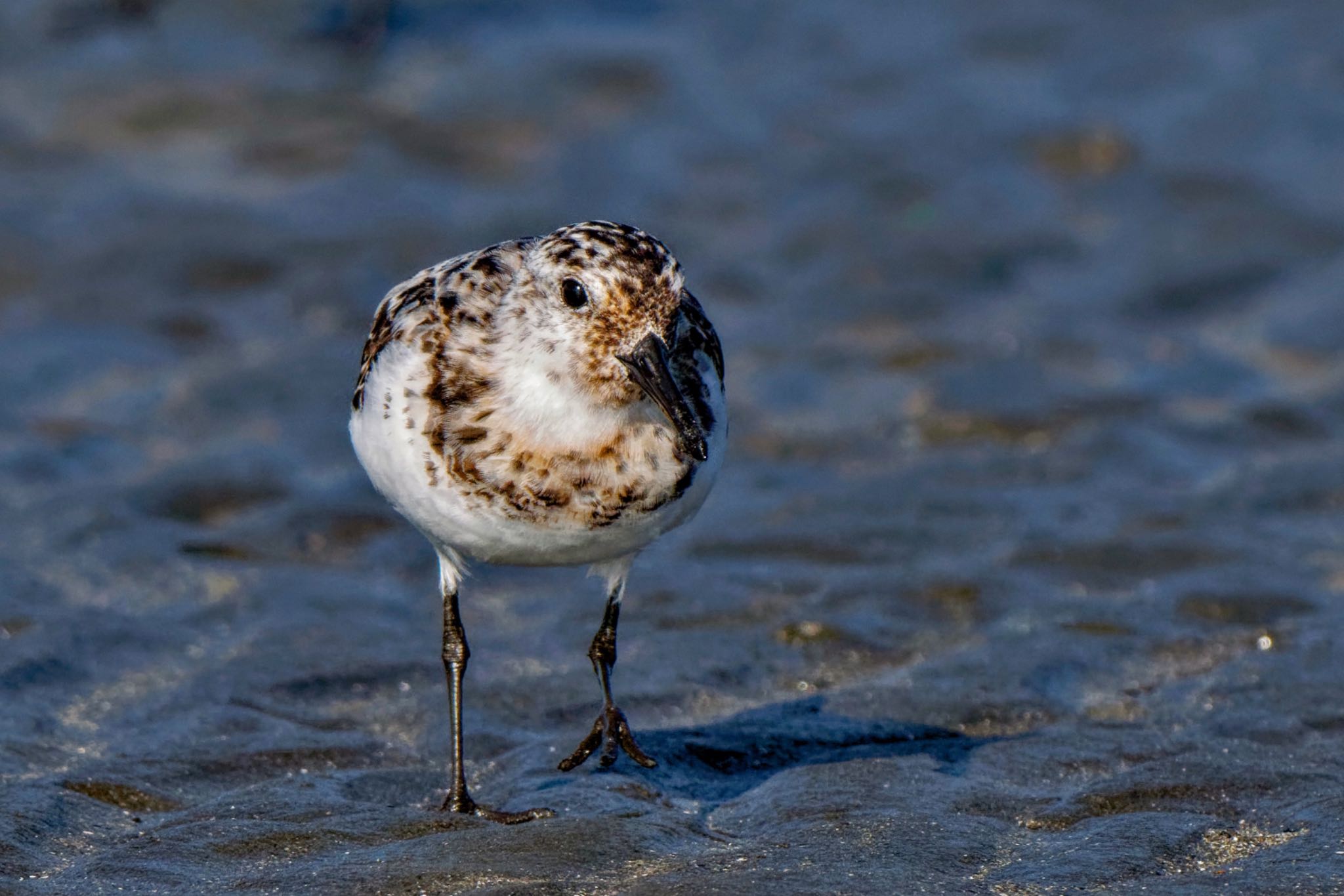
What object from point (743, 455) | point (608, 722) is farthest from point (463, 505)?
point (743, 455)

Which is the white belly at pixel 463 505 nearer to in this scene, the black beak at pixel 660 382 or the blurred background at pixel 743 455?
the black beak at pixel 660 382

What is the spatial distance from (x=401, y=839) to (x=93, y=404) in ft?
20.1

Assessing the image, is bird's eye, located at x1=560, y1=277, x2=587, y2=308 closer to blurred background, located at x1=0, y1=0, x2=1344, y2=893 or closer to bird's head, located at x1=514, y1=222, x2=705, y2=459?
bird's head, located at x1=514, y1=222, x2=705, y2=459

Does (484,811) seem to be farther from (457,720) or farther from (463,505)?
(463,505)

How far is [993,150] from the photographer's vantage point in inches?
591

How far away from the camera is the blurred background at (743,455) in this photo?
22.3 feet

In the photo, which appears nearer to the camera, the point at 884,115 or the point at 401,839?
the point at 401,839

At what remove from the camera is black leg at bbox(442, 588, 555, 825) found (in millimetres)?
6820

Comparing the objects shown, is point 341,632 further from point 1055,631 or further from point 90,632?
point 1055,631

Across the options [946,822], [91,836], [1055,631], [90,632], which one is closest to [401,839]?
[91,836]

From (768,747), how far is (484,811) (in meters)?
1.43

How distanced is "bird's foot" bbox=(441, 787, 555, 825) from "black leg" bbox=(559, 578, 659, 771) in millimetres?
405

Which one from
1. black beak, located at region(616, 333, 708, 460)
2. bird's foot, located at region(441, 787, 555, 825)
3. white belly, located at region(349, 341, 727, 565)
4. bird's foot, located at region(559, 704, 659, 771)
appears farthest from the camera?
bird's foot, located at region(559, 704, 659, 771)

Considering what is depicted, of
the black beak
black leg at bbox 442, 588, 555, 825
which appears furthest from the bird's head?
black leg at bbox 442, 588, 555, 825
